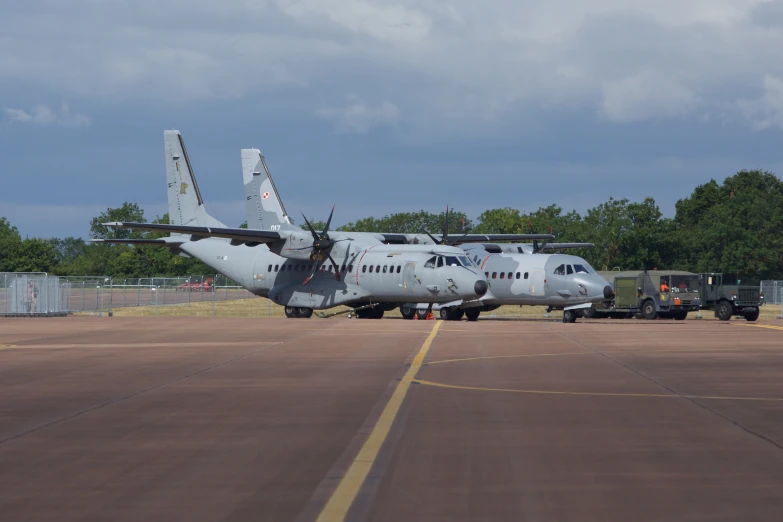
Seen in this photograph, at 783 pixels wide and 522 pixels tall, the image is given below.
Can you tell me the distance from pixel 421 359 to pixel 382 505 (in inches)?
582

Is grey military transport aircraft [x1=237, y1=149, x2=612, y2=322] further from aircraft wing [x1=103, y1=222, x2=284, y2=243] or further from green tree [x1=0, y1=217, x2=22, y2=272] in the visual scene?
green tree [x1=0, y1=217, x2=22, y2=272]

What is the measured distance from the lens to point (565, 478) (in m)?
8.13

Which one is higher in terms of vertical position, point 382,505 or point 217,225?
point 217,225

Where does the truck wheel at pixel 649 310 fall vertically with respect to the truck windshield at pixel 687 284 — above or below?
below

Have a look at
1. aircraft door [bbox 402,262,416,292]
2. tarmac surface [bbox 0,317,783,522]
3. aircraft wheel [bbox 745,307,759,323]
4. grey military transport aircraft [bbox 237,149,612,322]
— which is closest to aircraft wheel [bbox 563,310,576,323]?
grey military transport aircraft [bbox 237,149,612,322]

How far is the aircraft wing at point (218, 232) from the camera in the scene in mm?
44938

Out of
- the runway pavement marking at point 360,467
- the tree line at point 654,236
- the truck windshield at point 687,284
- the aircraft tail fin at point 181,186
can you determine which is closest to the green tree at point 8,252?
Result: the tree line at point 654,236

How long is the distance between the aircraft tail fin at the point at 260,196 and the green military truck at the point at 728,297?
65.1 ft

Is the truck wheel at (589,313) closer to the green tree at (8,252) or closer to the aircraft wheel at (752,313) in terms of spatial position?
the aircraft wheel at (752,313)

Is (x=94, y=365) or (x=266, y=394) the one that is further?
(x=94, y=365)

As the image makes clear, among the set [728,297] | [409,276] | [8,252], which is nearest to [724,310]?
[728,297]

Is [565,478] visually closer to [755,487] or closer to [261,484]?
[755,487]

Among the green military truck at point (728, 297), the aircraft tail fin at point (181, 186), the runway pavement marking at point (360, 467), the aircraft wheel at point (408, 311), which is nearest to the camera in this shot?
the runway pavement marking at point (360, 467)

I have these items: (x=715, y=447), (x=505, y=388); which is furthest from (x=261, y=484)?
(x=505, y=388)
